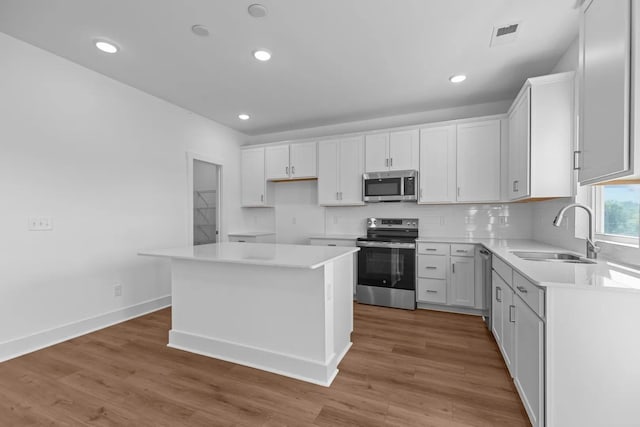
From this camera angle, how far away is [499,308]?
2.42 metres

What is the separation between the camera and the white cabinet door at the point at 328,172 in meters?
4.32

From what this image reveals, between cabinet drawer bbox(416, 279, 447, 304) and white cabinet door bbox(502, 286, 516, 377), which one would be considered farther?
cabinet drawer bbox(416, 279, 447, 304)

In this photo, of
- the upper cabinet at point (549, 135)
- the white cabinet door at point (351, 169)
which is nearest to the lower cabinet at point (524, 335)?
the upper cabinet at point (549, 135)

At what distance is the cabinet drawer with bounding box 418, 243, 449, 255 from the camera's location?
3.52 metres

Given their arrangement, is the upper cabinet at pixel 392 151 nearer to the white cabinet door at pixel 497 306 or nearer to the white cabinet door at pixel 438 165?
the white cabinet door at pixel 438 165

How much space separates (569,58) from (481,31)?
916 mm

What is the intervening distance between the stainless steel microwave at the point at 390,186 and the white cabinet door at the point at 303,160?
0.87m

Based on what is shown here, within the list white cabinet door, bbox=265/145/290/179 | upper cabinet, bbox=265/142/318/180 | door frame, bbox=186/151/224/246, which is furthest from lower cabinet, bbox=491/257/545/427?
door frame, bbox=186/151/224/246

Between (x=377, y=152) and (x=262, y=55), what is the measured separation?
81.1 inches

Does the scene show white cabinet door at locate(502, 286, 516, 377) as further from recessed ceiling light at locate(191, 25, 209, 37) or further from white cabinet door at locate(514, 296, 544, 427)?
recessed ceiling light at locate(191, 25, 209, 37)

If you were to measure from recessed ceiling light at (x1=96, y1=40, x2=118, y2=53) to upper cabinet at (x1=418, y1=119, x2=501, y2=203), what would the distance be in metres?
3.49

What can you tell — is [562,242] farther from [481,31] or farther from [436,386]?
[481,31]

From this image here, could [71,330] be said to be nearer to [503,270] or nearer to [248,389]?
[248,389]

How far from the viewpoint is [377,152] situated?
4.07 metres
